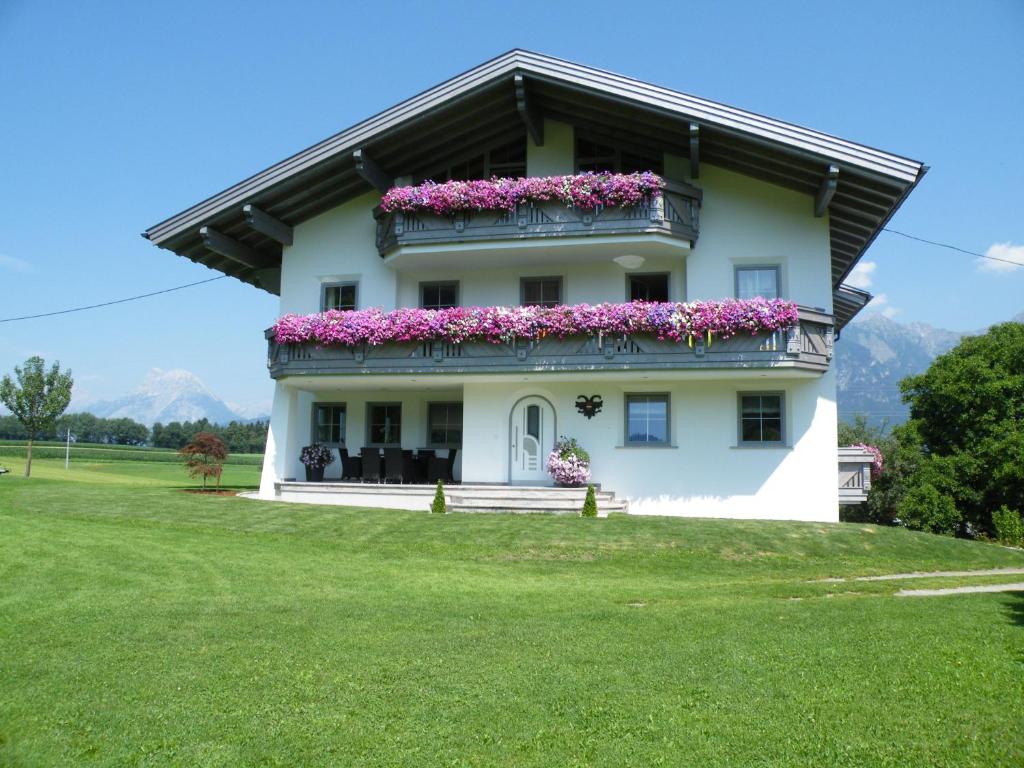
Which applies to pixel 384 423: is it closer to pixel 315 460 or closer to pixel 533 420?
pixel 315 460

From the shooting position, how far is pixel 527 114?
2064 centimetres

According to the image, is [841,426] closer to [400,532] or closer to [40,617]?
[400,532]

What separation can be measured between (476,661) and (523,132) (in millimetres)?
17869

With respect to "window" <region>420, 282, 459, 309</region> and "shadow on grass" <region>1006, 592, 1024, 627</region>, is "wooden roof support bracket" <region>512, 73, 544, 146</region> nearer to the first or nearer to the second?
"window" <region>420, 282, 459, 309</region>

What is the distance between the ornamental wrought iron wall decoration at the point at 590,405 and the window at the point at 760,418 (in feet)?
11.5

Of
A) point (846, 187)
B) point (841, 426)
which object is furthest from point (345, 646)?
point (841, 426)

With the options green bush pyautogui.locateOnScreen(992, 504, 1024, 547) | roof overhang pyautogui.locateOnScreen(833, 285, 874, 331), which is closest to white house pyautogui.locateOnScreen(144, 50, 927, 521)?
roof overhang pyautogui.locateOnScreen(833, 285, 874, 331)

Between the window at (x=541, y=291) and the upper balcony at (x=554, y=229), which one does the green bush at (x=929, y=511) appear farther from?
the window at (x=541, y=291)

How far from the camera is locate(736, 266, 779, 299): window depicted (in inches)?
810

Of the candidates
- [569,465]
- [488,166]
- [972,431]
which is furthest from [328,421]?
[972,431]

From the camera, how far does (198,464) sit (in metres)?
25.9

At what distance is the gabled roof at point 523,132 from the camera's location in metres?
18.7

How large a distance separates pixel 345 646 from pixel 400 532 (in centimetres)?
843

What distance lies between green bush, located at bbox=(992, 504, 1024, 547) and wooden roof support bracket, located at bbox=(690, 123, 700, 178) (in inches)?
491
